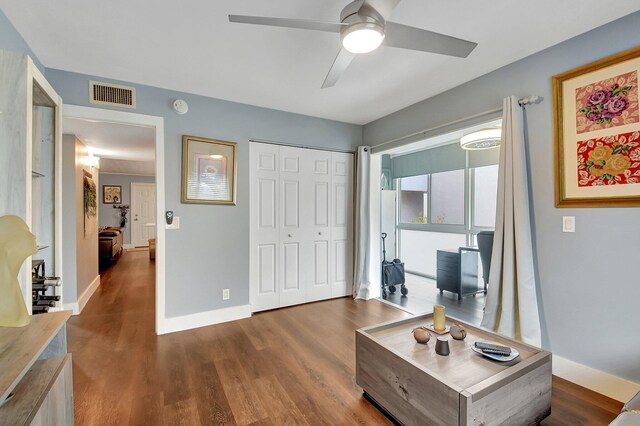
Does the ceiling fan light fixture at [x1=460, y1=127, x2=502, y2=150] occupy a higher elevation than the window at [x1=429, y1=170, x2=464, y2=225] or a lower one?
higher

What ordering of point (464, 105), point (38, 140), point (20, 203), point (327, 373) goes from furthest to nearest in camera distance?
point (464, 105) → point (327, 373) → point (38, 140) → point (20, 203)

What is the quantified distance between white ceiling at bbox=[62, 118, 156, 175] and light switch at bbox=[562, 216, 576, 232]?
3952 millimetres

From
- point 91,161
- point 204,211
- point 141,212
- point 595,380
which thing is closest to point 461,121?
point 595,380

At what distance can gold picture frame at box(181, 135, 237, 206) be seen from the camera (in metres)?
2.93

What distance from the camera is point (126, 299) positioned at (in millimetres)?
3875

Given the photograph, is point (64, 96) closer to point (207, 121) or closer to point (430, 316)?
point (207, 121)

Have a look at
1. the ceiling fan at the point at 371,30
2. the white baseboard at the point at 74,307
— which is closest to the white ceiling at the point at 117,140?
the white baseboard at the point at 74,307

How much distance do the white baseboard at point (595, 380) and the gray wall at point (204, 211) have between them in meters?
2.82

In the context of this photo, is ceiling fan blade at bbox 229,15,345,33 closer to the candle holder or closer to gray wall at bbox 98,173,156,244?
the candle holder

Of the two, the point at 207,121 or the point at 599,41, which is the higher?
the point at 599,41

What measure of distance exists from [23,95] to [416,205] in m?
5.40

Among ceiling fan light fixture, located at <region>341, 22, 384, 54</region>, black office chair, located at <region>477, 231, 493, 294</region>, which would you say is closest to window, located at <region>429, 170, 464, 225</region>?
black office chair, located at <region>477, 231, 493, 294</region>

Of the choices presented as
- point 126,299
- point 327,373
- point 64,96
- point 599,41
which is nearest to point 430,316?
point 327,373

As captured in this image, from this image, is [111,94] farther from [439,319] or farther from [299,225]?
[439,319]
